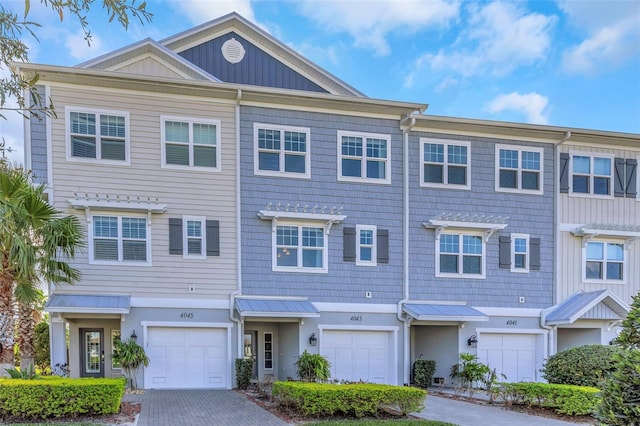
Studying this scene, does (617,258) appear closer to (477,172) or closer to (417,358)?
(477,172)

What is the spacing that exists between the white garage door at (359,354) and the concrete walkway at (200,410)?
3.34 metres

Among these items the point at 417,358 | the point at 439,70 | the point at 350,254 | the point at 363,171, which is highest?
the point at 439,70

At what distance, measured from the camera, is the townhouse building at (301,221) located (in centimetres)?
1262

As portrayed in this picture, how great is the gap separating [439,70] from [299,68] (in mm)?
9321

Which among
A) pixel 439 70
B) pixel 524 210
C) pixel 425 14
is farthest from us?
pixel 439 70

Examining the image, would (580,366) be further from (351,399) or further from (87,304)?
(87,304)

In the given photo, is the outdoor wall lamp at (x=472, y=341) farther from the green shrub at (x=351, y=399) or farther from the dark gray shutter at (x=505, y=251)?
the green shrub at (x=351, y=399)

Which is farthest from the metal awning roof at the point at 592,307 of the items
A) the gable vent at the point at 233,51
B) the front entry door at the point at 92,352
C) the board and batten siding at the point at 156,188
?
the front entry door at the point at 92,352

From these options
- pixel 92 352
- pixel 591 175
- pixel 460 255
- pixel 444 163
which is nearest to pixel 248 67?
pixel 444 163

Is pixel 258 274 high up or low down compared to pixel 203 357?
up

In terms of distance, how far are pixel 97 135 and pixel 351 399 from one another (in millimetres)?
9856

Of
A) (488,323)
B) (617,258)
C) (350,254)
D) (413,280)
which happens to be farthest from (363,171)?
(617,258)

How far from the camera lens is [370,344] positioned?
1431 cm

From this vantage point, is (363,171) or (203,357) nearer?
(203,357)
